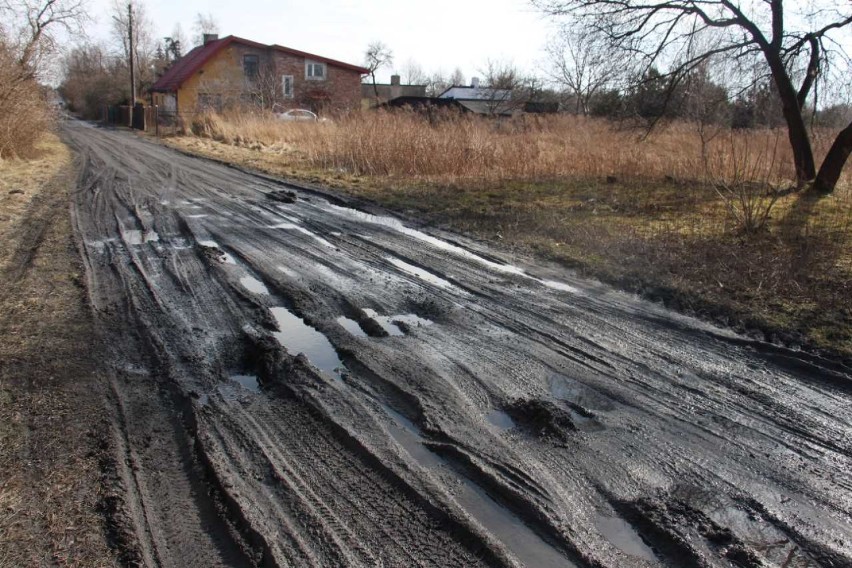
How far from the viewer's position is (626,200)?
13750 millimetres

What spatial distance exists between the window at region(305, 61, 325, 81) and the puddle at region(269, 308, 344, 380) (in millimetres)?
46644

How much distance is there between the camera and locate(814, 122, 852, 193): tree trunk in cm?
1495

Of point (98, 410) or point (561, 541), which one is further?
point (98, 410)

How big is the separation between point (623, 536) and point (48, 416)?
3277mm

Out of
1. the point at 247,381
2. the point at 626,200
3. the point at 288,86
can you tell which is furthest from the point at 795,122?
the point at 288,86

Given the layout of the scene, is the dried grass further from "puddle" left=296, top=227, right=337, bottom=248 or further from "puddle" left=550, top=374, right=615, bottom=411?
"puddle" left=550, top=374, right=615, bottom=411

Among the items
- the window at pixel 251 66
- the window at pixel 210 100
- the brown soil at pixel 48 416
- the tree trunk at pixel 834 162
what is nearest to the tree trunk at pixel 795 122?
the tree trunk at pixel 834 162

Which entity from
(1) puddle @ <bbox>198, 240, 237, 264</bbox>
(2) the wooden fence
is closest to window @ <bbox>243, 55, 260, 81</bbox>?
(2) the wooden fence

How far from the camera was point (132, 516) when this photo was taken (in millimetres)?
2947

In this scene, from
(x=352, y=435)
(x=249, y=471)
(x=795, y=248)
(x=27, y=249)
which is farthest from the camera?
(x=795, y=248)

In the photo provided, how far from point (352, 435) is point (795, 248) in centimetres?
794

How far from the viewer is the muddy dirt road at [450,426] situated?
9.63ft

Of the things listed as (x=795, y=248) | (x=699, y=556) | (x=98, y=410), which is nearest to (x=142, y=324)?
(x=98, y=410)

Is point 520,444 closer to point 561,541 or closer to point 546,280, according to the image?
point 561,541
